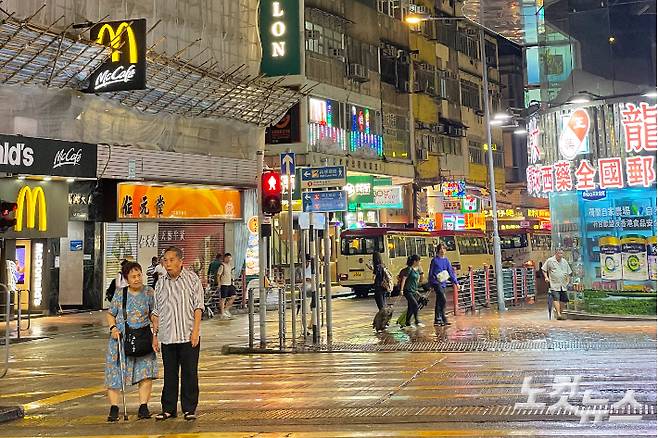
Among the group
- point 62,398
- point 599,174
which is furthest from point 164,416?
point 599,174

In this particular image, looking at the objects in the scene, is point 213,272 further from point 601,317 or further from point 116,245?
point 601,317

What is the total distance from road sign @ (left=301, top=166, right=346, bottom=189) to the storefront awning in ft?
28.3

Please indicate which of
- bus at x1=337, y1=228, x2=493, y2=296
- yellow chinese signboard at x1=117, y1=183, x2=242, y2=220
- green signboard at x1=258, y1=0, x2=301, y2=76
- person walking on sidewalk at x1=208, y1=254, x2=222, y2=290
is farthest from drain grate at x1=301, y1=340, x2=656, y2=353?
green signboard at x1=258, y1=0, x2=301, y2=76

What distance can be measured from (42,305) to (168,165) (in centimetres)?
613

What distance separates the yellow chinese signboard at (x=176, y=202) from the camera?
27.0 meters

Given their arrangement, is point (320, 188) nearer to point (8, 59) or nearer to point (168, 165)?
point (8, 59)

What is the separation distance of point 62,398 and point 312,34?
27.1 m

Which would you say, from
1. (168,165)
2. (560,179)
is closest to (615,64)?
(560,179)

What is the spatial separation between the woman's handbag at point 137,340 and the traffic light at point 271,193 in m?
7.39

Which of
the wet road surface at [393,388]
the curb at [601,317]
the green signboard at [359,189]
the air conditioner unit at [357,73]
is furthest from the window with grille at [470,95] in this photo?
the wet road surface at [393,388]

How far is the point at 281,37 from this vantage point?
34.3 m

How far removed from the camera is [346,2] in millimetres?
39375

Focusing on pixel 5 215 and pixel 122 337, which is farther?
pixel 5 215

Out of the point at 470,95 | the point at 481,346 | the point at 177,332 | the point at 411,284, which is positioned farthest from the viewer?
the point at 470,95
